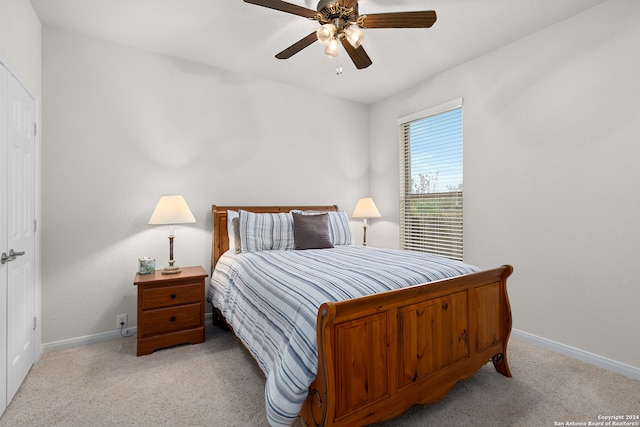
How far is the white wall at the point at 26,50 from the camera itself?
1.93m

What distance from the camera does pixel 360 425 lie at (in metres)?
1.50

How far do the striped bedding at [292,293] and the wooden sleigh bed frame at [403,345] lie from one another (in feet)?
0.32

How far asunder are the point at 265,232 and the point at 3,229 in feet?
6.10

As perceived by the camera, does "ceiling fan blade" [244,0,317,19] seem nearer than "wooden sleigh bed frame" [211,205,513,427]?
No

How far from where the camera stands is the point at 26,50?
2273mm

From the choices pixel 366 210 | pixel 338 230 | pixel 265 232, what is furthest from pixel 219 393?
pixel 366 210

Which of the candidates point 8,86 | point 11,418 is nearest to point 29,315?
point 11,418

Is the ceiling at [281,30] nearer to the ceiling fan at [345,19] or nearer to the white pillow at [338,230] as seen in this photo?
the ceiling fan at [345,19]

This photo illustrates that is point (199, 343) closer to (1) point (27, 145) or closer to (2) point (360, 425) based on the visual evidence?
(2) point (360, 425)

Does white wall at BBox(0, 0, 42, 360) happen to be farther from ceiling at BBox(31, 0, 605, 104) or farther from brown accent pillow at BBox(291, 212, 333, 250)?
brown accent pillow at BBox(291, 212, 333, 250)

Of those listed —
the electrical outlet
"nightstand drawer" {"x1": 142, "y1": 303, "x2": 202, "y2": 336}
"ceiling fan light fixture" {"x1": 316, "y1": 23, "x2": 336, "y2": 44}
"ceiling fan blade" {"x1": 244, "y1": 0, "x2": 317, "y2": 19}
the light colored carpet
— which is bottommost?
the light colored carpet

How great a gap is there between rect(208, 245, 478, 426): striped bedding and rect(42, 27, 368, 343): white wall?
0.97 metres

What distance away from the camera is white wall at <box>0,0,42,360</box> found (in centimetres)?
193

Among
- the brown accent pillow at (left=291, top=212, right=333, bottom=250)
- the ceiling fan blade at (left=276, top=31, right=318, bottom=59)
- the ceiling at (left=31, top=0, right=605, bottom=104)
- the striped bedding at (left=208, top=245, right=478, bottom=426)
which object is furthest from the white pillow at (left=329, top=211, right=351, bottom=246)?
the ceiling fan blade at (left=276, top=31, right=318, bottom=59)
